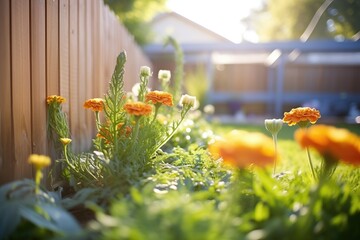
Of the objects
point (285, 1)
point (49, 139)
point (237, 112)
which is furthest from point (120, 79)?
point (285, 1)

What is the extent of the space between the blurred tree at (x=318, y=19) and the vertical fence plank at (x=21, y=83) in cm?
2342

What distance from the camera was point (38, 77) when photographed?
194 centimetres

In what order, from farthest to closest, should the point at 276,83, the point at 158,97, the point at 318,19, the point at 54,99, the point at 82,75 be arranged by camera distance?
the point at 318,19, the point at 276,83, the point at 82,75, the point at 54,99, the point at 158,97

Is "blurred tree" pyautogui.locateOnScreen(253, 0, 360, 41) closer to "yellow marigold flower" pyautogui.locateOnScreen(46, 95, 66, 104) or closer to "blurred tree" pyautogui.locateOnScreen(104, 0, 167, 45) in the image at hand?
"blurred tree" pyautogui.locateOnScreen(104, 0, 167, 45)

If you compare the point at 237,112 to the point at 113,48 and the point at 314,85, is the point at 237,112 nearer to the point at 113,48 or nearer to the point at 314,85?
the point at 314,85

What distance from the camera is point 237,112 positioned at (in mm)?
12672

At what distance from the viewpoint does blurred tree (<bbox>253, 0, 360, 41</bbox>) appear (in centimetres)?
2195

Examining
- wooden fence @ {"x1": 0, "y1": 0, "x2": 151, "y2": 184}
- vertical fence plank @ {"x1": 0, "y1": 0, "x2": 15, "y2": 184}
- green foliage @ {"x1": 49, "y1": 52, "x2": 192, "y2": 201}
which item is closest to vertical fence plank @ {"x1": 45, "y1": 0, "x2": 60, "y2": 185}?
wooden fence @ {"x1": 0, "y1": 0, "x2": 151, "y2": 184}

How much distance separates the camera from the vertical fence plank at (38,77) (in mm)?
1885

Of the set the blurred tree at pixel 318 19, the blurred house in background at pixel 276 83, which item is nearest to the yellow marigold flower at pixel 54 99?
the blurred house in background at pixel 276 83

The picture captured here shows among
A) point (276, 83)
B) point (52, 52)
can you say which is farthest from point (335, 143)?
point (276, 83)

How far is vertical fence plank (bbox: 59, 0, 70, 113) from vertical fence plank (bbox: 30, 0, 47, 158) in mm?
273

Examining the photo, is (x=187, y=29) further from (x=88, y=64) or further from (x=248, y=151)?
(x=248, y=151)

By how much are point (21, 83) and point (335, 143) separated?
4.78ft
